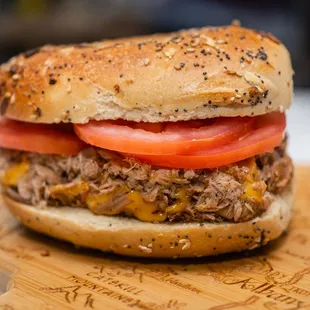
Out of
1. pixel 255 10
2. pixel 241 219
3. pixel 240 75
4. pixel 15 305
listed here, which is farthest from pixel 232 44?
pixel 255 10

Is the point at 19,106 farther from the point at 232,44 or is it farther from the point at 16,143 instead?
the point at 232,44

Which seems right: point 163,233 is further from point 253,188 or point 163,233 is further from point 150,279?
point 253,188

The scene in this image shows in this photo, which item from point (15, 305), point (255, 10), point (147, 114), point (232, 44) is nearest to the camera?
point (15, 305)

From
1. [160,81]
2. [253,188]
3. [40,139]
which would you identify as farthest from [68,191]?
[253,188]

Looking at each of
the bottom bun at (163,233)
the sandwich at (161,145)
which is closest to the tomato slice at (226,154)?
the sandwich at (161,145)

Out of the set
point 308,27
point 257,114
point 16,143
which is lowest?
point 308,27

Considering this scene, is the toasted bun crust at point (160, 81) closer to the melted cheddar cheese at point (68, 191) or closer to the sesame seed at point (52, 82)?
the sesame seed at point (52, 82)
